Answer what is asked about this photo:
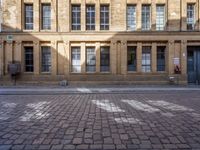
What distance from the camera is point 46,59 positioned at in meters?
24.9

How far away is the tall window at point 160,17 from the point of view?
2500 centimetres

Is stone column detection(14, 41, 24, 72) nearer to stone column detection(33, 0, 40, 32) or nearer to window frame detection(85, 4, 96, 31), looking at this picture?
stone column detection(33, 0, 40, 32)

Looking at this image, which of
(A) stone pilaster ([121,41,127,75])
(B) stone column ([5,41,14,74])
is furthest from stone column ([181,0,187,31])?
(B) stone column ([5,41,14,74])

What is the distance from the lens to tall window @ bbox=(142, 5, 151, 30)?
25.1 meters

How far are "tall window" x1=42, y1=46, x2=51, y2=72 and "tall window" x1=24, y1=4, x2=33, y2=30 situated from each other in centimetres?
270

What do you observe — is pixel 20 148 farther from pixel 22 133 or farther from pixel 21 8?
pixel 21 8

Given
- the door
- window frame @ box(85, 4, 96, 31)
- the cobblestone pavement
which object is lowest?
the cobblestone pavement

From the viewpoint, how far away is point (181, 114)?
8.50 m

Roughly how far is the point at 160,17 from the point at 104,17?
229 inches

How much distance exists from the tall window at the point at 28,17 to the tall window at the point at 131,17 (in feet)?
32.9

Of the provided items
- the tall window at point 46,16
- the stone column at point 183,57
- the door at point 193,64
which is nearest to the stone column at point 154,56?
the stone column at point 183,57

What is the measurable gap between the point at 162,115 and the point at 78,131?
137 inches

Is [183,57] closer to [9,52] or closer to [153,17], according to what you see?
[153,17]

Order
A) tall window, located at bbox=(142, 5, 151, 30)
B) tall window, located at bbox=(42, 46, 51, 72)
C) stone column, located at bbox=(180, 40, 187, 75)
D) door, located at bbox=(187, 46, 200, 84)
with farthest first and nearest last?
1. door, located at bbox=(187, 46, 200, 84)
2. tall window, located at bbox=(142, 5, 151, 30)
3. tall window, located at bbox=(42, 46, 51, 72)
4. stone column, located at bbox=(180, 40, 187, 75)
